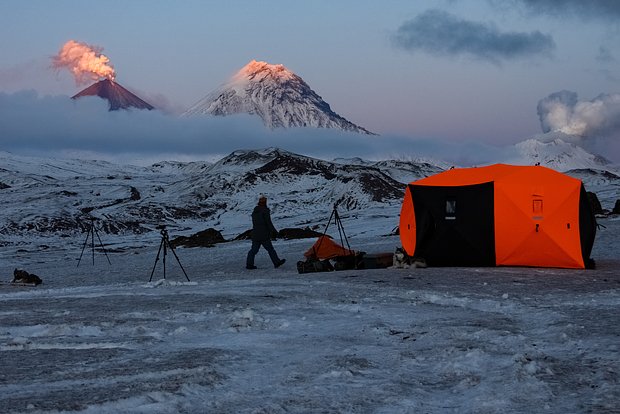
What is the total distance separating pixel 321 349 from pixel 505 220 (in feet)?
32.5

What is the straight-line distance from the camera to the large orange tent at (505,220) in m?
15.7

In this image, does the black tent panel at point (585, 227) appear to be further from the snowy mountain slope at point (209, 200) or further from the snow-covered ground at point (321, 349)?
the snowy mountain slope at point (209, 200)

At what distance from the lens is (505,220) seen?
15906 mm

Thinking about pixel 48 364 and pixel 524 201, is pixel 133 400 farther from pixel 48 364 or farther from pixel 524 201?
pixel 524 201

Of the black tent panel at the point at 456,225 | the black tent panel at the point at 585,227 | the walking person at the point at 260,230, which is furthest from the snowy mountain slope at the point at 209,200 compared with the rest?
the black tent panel at the point at 585,227

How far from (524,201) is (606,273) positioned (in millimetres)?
2587

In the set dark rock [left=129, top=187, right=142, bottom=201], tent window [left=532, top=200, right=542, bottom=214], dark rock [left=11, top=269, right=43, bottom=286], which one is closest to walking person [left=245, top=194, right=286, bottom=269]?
dark rock [left=11, top=269, right=43, bottom=286]

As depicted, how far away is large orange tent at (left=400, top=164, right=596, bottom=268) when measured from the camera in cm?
1570

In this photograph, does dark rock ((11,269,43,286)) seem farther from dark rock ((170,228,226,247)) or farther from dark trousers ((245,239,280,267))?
dark rock ((170,228,226,247))

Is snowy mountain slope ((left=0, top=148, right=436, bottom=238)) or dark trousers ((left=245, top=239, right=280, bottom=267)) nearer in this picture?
dark trousers ((left=245, top=239, right=280, bottom=267))

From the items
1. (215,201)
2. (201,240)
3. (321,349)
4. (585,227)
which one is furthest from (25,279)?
(215,201)

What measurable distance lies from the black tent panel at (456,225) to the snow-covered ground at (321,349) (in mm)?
3240

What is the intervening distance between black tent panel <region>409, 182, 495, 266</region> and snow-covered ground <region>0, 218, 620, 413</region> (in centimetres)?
324

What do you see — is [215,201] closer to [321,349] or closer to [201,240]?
[201,240]
